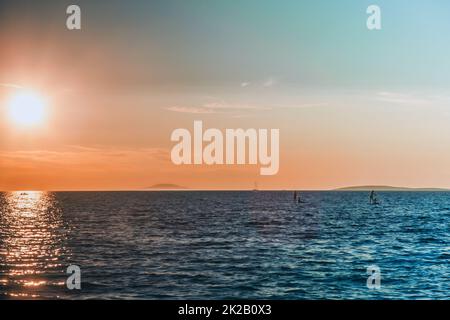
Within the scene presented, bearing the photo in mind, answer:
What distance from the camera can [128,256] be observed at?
150 feet

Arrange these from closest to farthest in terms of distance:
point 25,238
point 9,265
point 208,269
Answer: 1. point 208,269
2. point 9,265
3. point 25,238

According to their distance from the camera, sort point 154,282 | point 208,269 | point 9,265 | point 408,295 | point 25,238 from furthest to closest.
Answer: point 25,238 < point 9,265 < point 208,269 < point 154,282 < point 408,295

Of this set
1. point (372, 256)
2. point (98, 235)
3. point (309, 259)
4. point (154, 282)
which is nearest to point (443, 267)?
point (372, 256)

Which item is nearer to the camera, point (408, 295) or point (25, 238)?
point (408, 295)

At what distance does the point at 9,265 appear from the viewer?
42.0 m

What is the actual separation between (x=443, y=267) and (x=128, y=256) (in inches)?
1045
